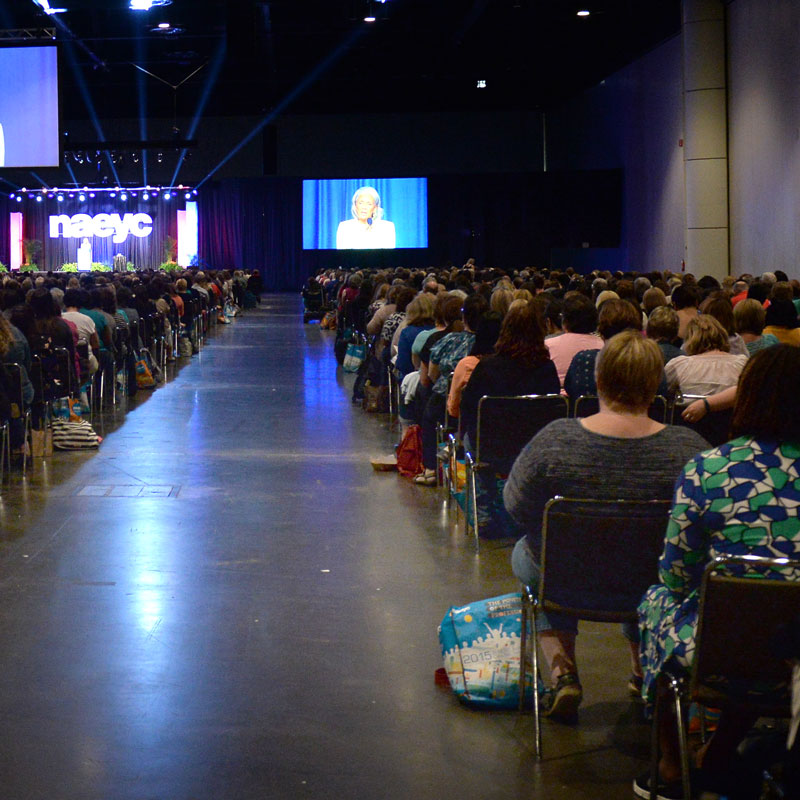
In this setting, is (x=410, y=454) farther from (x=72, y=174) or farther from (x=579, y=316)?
(x=72, y=174)

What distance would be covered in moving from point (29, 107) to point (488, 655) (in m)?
16.9

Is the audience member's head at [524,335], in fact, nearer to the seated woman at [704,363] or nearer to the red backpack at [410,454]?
the seated woman at [704,363]

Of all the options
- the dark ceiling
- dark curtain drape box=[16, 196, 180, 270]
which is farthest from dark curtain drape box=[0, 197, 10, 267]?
the dark ceiling

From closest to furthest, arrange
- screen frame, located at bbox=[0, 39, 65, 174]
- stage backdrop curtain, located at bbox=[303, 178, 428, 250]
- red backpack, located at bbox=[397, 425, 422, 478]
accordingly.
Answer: red backpack, located at bbox=[397, 425, 422, 478], screen frame, located at bbox=[0, 39, 65, 174], stage backdrop curtain, located at bbox=[303, 178, 428, 250]

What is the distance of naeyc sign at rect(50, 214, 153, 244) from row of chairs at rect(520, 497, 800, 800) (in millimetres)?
37085

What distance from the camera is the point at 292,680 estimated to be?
401 cm

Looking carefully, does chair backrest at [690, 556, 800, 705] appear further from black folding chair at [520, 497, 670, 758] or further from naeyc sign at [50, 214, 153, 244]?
naeyc sign at [50, 214, 153, 244]

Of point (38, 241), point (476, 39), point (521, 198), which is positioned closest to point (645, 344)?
point (476, 39)

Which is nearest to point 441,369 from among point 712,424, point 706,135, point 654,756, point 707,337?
point 707,337

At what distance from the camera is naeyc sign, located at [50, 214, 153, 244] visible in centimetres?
3931

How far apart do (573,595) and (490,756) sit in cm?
52

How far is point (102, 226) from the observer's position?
130ft

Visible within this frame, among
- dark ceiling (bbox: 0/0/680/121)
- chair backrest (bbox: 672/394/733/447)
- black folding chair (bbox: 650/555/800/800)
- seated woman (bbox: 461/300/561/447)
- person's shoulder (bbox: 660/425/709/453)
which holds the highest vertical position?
dark ceiling (bbox: 0/0/680/121)

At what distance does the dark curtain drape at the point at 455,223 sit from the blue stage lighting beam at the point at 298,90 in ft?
3.19
